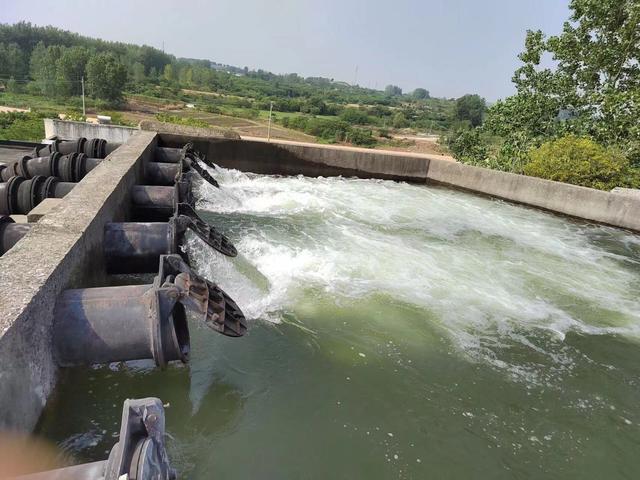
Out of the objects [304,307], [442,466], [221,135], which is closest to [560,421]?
[442,466]

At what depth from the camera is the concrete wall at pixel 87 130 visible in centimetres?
1234

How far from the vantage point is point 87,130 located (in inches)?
489

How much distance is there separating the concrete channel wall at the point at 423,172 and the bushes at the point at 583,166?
3.12ft

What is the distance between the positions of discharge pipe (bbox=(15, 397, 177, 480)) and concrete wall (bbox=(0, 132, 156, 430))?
0.70 meters

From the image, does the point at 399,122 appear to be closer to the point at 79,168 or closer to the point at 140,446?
the point at 79,168

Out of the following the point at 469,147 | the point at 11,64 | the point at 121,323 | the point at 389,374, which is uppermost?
the point at 11,64

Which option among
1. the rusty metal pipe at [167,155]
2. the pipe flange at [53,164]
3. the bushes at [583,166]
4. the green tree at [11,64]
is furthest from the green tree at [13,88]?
the bushes at [583,166]

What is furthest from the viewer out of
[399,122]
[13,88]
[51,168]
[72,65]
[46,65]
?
[399,122]

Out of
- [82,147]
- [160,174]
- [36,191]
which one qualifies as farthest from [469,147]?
[36,191]

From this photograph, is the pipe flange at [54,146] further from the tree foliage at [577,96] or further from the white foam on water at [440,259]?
the tree foliage at [577,96]

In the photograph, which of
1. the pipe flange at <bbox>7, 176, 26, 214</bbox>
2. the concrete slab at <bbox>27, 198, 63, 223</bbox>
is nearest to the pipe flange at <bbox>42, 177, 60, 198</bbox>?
the pipe flange at <bbox>7, 176, 26, 214</bbox>

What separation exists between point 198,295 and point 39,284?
1.00 meters

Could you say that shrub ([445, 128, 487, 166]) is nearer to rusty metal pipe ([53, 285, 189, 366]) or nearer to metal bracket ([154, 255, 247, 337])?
metal bracket ([154, 255, 247, 337])

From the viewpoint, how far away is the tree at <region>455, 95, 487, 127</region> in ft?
287
